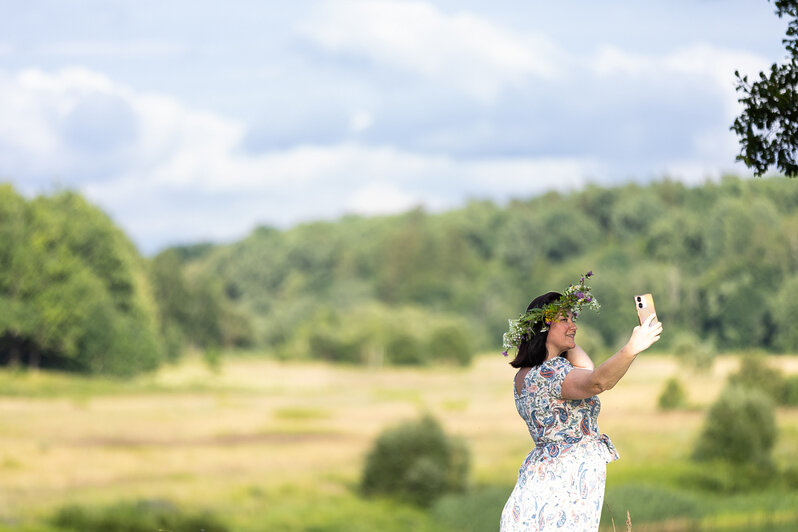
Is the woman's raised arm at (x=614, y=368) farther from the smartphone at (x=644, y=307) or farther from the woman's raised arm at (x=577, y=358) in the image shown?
the woman's raised arm at (x=577, y=358)

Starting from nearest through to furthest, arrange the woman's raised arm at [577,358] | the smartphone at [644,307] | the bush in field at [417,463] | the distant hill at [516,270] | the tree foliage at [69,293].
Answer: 1. the smartphone at [644,307]
2. the woman's raised arm at [577,358]
3. the bush in field at [417,463]
4. the tree foliage at [69,293]
5. the distant hill at [516,270]

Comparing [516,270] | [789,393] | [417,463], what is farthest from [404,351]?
[417,463]

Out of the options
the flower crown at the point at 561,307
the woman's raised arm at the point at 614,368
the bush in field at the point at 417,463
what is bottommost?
the bush in field at the point at 417,463

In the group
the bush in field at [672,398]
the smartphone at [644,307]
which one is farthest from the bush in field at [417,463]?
the smartphone at [644,307]

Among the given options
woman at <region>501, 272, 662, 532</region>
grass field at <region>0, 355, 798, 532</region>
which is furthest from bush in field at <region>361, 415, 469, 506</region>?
woman at <region>501, 272, 662, 532</region>

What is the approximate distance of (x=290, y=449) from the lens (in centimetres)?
4716

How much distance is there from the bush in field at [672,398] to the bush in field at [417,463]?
75.6 ft

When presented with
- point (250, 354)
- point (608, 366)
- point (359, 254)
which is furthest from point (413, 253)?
point (608, 366)

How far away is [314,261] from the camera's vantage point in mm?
143000

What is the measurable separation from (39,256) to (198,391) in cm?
1221

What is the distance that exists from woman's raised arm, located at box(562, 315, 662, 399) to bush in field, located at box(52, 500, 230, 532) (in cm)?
2522

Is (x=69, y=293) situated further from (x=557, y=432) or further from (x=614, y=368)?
(x=614, y=368)

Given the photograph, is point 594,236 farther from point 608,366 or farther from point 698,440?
point 608,366

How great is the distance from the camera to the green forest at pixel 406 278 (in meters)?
67.5
